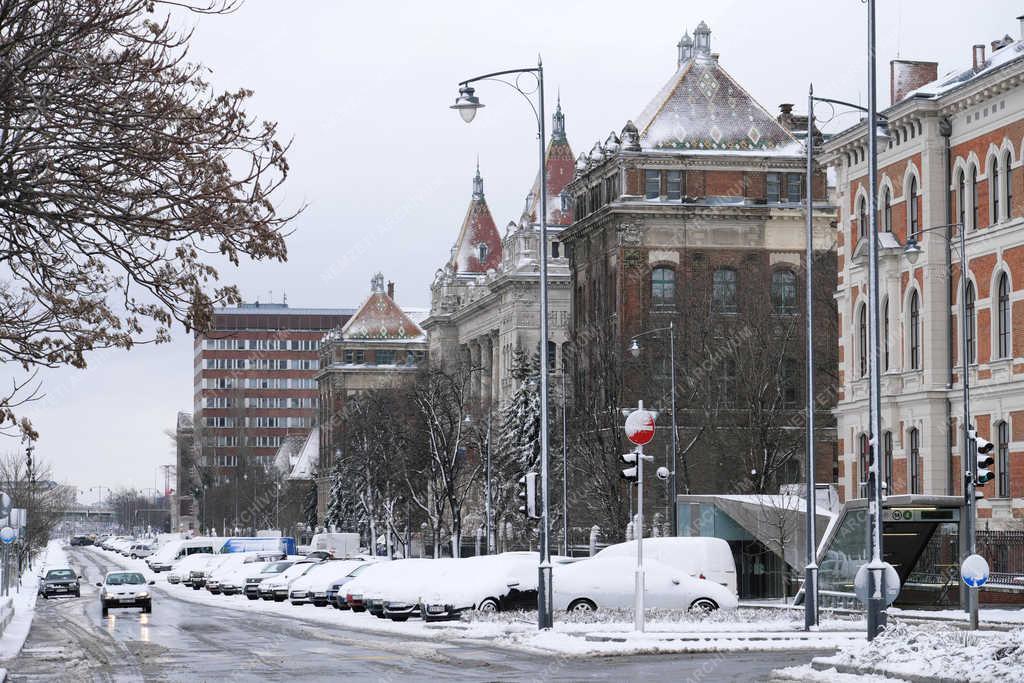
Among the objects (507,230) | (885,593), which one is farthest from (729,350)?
(885,593)

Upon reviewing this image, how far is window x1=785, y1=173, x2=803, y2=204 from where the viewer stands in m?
93.1

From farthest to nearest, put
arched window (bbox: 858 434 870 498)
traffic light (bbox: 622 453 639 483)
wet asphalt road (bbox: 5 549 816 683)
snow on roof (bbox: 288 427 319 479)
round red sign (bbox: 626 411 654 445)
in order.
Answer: snow on roof (bbox: 288 427 319 479) < arched window (bbox: 858 434 870 498) < traffic light (bbox: 622 453 639 483) < round red sign (bbox: 626 411 654 445) < wet asphalt road (bbox: 5 549 816 683)

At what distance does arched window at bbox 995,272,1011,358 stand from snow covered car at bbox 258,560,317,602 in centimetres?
2210

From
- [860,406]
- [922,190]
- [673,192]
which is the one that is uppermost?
[673,192]

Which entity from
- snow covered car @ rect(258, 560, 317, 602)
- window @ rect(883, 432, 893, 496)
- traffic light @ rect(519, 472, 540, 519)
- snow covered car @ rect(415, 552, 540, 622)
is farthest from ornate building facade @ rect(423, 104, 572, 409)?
traffic light @ rect(519, 472, 540, 519)

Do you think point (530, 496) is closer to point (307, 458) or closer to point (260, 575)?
point (260, 575)

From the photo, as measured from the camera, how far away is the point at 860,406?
59.9 metres

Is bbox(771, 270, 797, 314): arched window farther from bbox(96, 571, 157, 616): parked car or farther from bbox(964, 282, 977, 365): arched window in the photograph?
bbox(96, 571, 157, 616): parked car

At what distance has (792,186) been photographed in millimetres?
93312

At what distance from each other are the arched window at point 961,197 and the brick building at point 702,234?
28091 mm

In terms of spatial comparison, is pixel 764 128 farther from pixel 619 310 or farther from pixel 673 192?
pixel 619 310

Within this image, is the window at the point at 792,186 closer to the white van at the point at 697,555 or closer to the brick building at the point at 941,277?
the brick building at the point at 941,277

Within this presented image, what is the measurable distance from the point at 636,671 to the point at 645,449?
190 feet

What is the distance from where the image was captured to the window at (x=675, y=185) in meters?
92.3
